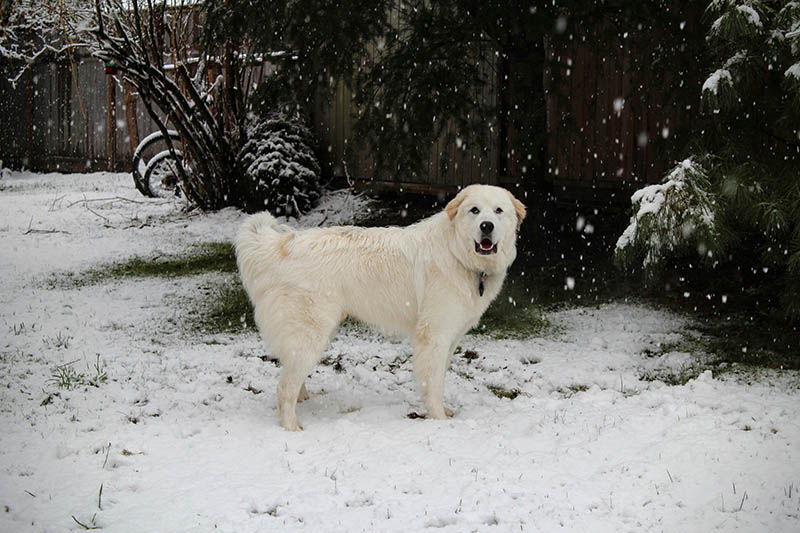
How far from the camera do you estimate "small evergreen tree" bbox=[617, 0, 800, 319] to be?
4258mm

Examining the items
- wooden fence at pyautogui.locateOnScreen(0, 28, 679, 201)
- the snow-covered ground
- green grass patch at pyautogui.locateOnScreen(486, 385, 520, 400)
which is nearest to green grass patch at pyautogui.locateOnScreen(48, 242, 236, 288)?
the snow-covered ground

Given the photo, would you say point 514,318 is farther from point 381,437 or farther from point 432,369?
point 381,437

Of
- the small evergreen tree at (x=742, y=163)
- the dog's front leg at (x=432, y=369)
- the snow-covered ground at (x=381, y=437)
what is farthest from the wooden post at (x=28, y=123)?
the small evergreen tree at (x=742, y=163)

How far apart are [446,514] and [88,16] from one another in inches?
392

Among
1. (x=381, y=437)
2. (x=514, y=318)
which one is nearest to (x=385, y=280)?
(x=381, y=437)

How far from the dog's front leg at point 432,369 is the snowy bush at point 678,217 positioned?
1609mm

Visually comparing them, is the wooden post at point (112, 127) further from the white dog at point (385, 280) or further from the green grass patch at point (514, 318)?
the white dog at point (385, 280)

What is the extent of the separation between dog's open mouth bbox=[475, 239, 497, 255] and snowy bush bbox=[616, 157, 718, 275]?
1.22 meters

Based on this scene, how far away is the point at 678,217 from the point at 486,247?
57.4 inches

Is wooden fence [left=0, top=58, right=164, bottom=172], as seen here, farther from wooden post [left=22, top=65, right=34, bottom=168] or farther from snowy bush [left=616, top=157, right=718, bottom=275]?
snowy bush [left=616, top=157, right=718, bottom=275]

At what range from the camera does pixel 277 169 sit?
9.73m

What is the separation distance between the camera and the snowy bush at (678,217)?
14.3 feet

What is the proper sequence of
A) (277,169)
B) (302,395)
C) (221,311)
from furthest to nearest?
(277,169) → (221,311) → (302,395)

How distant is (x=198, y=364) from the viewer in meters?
4.86
